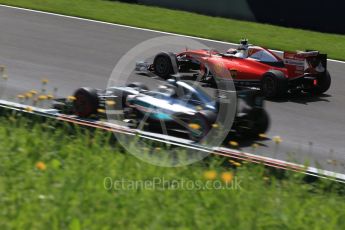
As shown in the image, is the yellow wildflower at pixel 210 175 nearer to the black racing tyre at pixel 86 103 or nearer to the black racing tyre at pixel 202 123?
the black racing tyre at pixel 202 123

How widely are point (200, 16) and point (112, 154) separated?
45.3 ft

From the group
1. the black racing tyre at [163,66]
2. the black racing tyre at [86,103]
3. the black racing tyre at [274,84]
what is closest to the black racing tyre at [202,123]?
the black racing tyre at [86,103]

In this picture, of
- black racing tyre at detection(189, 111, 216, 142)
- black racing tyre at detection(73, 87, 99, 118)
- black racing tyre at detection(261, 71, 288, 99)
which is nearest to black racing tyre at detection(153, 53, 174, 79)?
black racing tyre at detection(261, 71, 288, 99)

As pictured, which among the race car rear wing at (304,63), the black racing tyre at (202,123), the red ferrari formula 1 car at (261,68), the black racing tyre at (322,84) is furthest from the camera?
the black racing tyre at (322,84)

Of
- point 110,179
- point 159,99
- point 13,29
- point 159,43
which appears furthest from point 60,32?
point 110,179

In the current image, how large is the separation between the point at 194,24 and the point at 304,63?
6.95m

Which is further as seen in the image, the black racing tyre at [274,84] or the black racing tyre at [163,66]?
the black racing tyre at [163,66]

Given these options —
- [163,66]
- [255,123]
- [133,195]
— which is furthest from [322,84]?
[133,195]

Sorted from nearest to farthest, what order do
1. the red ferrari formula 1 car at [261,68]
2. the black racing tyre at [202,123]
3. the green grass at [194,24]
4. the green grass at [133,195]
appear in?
the green grass at [133,195]
the black racing tyre at [202,123]
the red ferrari formula 1 car at [261,68]
the green grass at [194,24]

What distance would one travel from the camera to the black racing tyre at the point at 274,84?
40.6 feet

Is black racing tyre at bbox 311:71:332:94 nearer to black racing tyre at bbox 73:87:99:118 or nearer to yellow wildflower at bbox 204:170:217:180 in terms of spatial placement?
black racing tyre at bbox 73:87:99:118

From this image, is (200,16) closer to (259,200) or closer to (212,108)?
(212,108)

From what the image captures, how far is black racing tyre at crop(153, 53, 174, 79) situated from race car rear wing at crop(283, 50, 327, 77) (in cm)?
207

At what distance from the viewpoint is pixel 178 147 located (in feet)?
24.5
